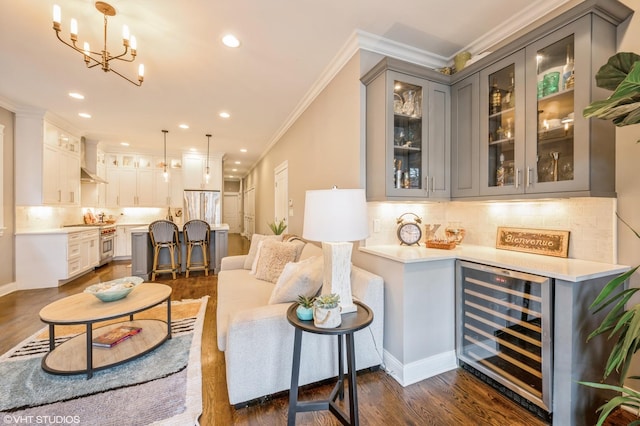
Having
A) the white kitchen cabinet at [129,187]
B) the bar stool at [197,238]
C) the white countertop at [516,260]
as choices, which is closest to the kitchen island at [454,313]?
the white countertop at [516,260]

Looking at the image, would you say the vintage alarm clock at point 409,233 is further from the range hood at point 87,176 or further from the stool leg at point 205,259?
the range hood at point 87,176

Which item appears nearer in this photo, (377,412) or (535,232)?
(377,412)

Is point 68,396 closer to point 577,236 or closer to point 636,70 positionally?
point 636,70

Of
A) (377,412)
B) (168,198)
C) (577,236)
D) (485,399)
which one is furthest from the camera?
(168,198)

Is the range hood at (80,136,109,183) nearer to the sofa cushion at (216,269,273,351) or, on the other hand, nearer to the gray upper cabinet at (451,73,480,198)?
the sofa cushion at (216,269,273,351)

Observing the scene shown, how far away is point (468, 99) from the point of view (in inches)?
92.3

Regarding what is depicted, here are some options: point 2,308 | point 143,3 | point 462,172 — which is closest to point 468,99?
point 462,172

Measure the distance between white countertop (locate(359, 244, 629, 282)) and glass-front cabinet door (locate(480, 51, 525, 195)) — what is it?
1.69 ft

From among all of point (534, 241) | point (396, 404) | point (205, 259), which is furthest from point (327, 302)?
point (205, 259)

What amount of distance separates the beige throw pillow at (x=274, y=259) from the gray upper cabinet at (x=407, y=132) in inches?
46.3

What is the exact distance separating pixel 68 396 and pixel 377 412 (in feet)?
6.71

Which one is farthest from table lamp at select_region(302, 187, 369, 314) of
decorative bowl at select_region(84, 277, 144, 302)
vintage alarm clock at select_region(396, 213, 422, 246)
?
decorative bowl at select_region(84, 277, 144, 302)

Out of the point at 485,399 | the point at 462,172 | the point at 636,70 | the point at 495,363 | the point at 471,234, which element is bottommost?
the point at 485,399

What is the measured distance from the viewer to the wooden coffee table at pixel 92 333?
1929 millimetres
